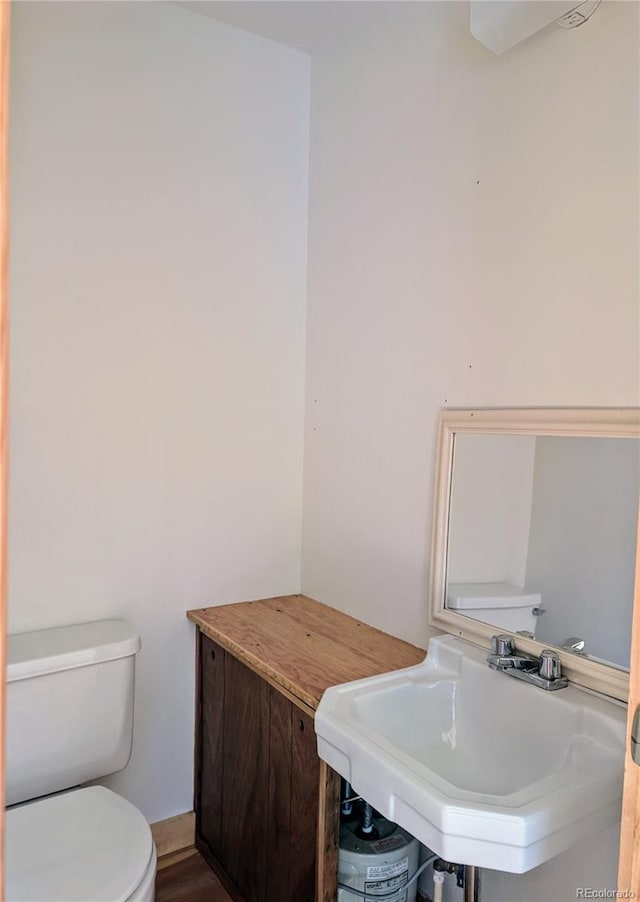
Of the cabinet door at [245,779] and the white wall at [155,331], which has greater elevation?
the white wall at [155,331]

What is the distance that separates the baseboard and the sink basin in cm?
95

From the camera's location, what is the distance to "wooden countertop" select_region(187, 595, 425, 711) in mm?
1439

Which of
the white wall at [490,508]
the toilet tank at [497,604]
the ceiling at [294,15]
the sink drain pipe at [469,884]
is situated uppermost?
the ceiling at [294,15]

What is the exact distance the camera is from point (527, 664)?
1.29m

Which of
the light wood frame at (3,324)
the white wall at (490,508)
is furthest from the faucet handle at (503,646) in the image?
A: the light wood frame at (3,324)

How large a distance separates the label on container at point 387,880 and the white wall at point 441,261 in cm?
20

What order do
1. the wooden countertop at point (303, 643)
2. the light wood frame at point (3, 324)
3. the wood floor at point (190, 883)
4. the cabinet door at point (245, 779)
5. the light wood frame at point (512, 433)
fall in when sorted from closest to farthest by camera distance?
the light wood frame at point (3, 324) < the light wood frame at point (512, 433) < the wooden countertop at point (303, 643) < the cabinet door at point (245, 779) < the wood floor at point (190, 883)

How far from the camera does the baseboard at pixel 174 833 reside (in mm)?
1870

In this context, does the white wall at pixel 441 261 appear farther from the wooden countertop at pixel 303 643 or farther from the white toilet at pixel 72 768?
the white toilet at pixel 72 768

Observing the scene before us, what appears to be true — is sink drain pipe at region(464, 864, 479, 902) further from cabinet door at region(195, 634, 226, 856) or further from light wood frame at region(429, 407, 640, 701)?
cabinet door at region(195, 634, 226, 856)

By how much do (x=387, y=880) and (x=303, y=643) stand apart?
55cm

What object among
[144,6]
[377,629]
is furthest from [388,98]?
[377,629]

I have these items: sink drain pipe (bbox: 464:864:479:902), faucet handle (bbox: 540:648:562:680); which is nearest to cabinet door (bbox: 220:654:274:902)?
sink drain pipe (bbox: 464:864:479:902)

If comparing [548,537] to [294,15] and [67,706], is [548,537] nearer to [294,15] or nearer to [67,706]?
[67,706]
